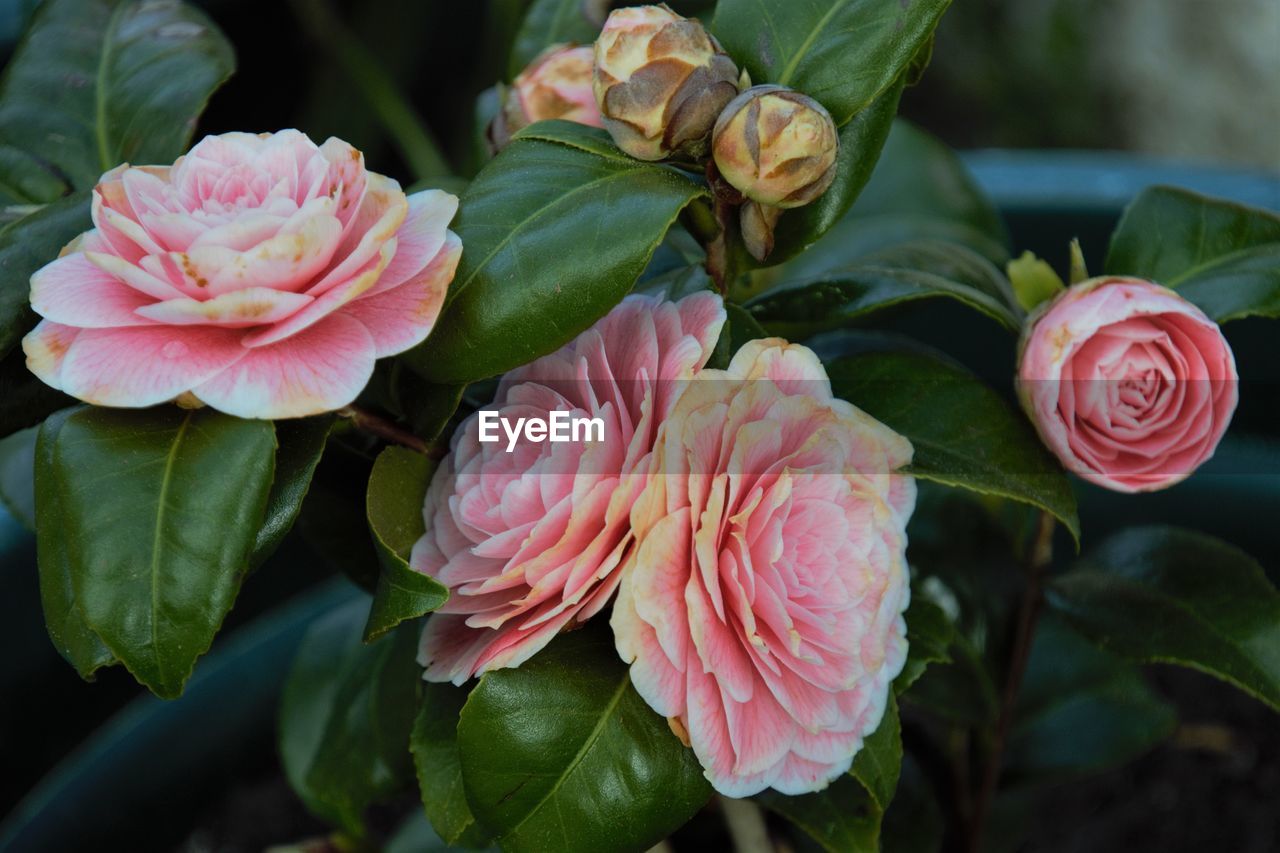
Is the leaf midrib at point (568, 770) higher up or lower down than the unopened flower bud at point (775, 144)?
lower down

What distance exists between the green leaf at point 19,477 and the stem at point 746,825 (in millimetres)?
396

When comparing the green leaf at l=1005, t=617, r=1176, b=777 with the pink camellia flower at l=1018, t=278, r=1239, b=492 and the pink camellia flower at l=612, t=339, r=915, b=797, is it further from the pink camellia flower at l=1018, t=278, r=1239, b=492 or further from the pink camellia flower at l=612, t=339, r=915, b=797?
the pink camellia flower at l=612, t=339, r=915, b=797

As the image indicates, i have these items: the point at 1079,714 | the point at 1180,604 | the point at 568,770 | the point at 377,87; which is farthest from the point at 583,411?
the point at 377,87

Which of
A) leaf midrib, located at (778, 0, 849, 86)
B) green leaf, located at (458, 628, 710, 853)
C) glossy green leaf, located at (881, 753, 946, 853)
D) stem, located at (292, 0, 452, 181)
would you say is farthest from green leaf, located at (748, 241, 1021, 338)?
stem, located at (292, 0, 452, 181)

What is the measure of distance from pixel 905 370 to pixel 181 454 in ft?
1.04

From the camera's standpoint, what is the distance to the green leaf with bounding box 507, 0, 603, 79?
76 cm

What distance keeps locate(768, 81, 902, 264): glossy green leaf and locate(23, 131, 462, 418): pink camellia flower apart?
154 millimetres

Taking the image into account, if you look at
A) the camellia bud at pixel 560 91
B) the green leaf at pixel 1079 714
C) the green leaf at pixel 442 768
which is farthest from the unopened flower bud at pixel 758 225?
the green leaf at pixel 1079 714

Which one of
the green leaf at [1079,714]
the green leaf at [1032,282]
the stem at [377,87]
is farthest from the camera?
the stem at [377,87]

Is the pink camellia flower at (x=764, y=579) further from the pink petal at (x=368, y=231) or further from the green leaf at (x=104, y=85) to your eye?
the green leaf at (x=104, y=85)

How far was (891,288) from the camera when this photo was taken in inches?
23.5

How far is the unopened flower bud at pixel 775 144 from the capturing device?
1.63 ft

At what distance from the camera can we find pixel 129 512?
1.57ft

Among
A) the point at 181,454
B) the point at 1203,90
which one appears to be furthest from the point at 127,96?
the point at 1203,90
